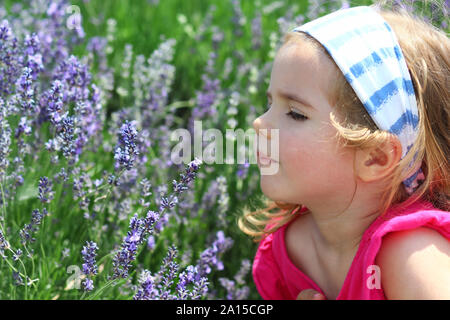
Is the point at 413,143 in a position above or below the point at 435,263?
above

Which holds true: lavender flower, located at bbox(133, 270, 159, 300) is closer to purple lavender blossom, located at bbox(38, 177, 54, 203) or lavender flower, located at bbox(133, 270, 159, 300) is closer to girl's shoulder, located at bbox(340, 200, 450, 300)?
purple lavender blossom, located at bbox(38, 177, 54, 203)

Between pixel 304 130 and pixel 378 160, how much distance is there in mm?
255

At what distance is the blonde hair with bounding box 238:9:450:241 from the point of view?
6.60 feet

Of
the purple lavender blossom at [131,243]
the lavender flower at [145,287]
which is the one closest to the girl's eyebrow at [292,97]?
the purple lavender blossom at [131,243]

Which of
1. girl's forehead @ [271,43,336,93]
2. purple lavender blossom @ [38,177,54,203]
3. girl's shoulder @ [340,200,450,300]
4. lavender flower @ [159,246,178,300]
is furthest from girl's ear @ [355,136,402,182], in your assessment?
purple lavender blossom @ [38,177,54,203]

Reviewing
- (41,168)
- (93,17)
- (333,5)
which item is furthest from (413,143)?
(93,17)

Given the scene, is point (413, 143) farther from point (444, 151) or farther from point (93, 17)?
point (93, 17)

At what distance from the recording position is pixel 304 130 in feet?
6.63

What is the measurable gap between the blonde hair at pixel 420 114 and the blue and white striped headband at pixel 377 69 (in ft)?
0.10

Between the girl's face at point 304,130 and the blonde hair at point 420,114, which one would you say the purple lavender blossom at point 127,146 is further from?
the blonde hair at point 420,114

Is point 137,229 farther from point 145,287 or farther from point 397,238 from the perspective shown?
point 397,238

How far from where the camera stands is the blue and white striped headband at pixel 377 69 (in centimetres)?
199

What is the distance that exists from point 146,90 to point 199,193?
0.59 meters
